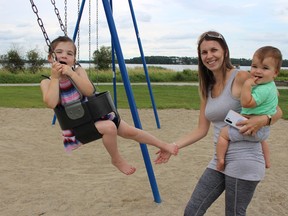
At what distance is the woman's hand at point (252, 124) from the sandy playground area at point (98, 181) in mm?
1837

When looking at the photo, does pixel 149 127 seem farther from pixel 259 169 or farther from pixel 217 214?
pixel 259 169

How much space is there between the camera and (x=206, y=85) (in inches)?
102

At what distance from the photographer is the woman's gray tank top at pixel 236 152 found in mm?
2299

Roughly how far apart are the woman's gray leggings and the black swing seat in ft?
2.94

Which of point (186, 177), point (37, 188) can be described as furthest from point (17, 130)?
point (186, 177)

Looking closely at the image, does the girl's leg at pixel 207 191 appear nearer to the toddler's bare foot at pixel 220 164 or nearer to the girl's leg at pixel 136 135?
the toddler's bare foot at pixel 220 164

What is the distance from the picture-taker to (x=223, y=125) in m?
2.48

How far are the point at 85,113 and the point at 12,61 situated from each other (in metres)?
26.0

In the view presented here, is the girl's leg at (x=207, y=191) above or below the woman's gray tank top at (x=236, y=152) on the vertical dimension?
below

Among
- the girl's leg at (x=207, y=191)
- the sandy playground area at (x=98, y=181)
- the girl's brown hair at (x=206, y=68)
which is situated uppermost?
the girl's brown hair at (x=206, y=68)

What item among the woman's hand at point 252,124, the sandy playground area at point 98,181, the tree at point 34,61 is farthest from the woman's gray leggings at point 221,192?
the tree at point 34,61

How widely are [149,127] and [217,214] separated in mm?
4884

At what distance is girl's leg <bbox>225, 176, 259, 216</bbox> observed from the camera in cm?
232

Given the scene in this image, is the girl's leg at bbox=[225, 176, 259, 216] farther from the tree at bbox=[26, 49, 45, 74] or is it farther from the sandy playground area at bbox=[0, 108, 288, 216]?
the tree at bbox=[26, 49, 45, 74]
